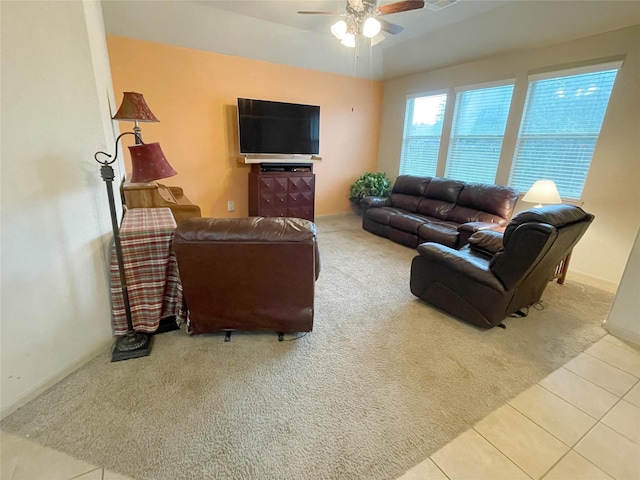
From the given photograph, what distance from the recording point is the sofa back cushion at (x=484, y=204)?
3764 millimetres

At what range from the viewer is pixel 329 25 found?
13.1ft

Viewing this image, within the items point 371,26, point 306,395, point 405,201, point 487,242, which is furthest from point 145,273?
point 405,201

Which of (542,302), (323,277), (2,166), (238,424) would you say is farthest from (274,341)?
(542,302)

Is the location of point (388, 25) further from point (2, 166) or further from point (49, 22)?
point (2, 166)

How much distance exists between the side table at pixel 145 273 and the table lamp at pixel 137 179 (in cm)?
3

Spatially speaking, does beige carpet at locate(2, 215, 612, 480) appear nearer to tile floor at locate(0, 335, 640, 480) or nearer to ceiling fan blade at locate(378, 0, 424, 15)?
tile floor at locate(0, 335, 640, 480)

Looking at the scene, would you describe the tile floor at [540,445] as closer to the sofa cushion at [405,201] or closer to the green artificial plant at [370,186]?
the sofa cushion at [405,201]

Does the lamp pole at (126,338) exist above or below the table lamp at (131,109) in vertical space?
below

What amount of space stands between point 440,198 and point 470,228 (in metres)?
1.14

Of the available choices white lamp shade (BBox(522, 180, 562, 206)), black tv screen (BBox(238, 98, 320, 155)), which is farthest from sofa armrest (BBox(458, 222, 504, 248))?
black tv screen (BBox(238, 98, 320, 155))

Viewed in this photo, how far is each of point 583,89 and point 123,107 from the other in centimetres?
457

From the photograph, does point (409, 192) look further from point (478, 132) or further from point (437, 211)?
point (478, 132)

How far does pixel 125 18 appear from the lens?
3.36 m

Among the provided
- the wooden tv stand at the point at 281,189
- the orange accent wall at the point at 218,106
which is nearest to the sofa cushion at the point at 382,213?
the wooden tv stand at the point at 281,189
